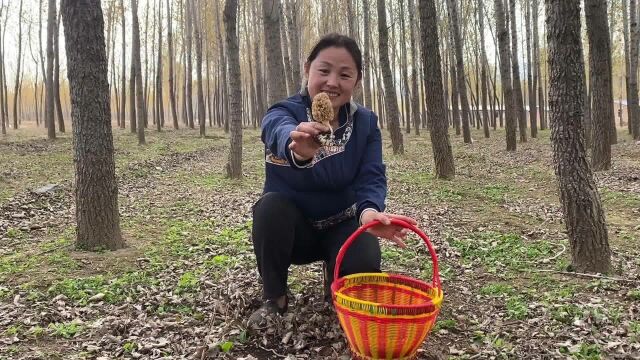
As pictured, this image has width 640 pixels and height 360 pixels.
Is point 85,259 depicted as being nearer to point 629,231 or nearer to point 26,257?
point 26,257

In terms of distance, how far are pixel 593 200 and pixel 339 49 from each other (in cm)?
237

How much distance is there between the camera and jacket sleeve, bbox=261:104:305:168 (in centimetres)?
243

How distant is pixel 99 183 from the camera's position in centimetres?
483

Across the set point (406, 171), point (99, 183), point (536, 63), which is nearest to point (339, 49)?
point (99, 183)

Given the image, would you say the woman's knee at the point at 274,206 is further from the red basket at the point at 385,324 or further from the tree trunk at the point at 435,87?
the tree trunk at the point at 435,87

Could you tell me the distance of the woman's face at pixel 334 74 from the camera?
2.90 metres

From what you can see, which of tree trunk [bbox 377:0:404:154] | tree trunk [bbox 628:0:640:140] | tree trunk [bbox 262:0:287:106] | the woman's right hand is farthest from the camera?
tree trunk [bbox 628:0:640:140]

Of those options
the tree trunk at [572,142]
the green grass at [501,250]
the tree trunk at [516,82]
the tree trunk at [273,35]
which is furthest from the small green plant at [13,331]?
the tree trunk at [516,82]

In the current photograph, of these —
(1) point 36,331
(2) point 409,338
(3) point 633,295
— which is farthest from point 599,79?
(1) point 36,331

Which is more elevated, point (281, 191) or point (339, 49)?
point (339, 49)

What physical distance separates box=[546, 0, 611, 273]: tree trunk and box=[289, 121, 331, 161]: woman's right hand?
2.49 m

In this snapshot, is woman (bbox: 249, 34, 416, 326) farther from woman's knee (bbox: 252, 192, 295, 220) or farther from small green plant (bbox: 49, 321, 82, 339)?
small green plant (bbox: 49, 321, 82, 339)

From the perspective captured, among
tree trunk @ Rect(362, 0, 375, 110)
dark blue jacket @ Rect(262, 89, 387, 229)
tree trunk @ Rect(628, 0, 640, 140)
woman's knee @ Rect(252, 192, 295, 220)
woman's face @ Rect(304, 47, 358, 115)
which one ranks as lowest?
woman's knee @ Rect(252, 192, 295, 220)

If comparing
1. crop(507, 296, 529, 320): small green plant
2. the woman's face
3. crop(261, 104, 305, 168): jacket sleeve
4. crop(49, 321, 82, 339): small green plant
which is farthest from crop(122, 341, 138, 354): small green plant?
crop(507, 296, 529, 320): small green plant
